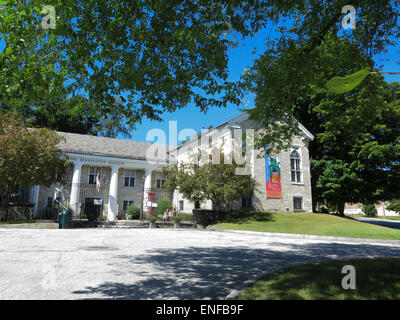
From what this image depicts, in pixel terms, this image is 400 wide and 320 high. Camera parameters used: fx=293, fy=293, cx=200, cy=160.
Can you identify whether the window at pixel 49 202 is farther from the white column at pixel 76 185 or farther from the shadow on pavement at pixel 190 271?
the shadow on pavement at pixel 190 271

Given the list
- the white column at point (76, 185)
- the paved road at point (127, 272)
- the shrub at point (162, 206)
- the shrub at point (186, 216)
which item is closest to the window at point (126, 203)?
the shrub at point (162, 206)

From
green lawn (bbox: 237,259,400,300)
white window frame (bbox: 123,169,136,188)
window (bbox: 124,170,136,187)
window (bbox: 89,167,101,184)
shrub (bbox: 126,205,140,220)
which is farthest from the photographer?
white window frame (bbox: 123,169,136,188)

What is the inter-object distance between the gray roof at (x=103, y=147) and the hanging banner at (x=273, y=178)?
1302 centimetres

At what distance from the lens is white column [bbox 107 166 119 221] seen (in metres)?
30.8

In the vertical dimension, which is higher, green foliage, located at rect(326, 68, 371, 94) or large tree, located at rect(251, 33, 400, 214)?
large tree, located at rect(251, 33, 400, 214)

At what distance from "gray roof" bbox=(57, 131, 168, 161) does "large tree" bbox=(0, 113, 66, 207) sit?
8334 millimetres

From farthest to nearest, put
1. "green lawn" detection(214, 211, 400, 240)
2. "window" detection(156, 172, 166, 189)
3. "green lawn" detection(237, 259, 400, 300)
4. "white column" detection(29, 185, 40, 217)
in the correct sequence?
"window" detection(156, 172, 166, 189) → "white column" detection(29, 185, 40, 217) → "green lawn" detection(214, 211, 400, 240) → "green lawn" detection(237, 259, 400, 300)

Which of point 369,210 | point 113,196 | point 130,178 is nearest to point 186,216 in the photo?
point 113,196

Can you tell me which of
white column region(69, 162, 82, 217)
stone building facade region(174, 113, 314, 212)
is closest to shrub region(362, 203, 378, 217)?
stone building facade region(174, 113, 314, 212)

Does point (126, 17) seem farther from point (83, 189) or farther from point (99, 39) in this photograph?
point (83, 189)

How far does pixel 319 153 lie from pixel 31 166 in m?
29.6

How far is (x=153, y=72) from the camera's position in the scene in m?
6.62

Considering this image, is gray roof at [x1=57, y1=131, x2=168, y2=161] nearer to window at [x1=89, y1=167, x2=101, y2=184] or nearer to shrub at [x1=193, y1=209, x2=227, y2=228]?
window at [x1=89, y1=167, x2=101, y2=184]

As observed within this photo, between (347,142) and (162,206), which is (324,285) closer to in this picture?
(347,142)
